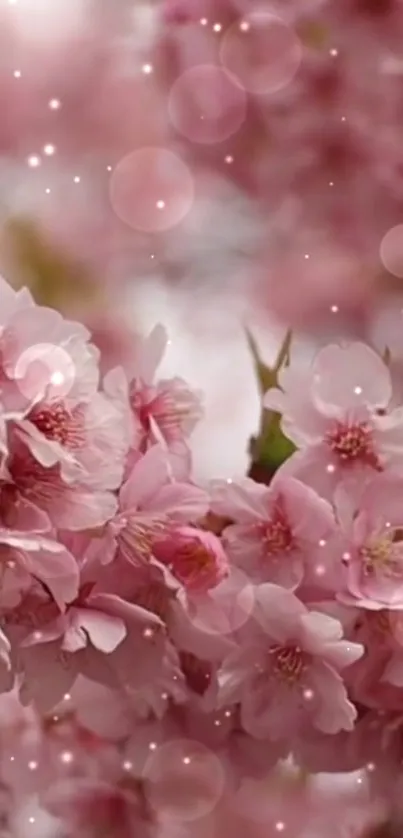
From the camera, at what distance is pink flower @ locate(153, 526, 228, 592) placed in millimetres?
908

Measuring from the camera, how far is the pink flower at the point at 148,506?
35.4 inches

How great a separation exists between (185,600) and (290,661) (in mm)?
103

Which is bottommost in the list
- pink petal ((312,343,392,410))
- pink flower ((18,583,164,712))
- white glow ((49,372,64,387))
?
pink flower ((18,583,164,712))

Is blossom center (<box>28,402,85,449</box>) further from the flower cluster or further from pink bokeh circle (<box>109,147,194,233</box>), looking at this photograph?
pink bokeh circle (<box>109,147,194,233</box>)

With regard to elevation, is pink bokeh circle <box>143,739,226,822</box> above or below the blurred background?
below

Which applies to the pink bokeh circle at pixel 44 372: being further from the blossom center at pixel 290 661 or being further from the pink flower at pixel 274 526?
the blossom center at pixel 290 661

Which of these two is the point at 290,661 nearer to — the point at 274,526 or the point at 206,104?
the point at 274,526

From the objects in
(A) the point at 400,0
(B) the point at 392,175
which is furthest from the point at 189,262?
(A) the point at 400,0

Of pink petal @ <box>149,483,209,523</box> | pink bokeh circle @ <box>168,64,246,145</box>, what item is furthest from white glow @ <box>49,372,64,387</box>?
pink bokeh circle @ <box>168,64,246,145</box>

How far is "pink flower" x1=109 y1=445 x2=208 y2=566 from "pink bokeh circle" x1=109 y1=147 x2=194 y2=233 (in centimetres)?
19

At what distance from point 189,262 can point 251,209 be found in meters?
0.07

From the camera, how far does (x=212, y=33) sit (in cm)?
93

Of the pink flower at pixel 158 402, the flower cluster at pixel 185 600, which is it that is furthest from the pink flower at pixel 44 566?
the pink flower at pixel 158 402

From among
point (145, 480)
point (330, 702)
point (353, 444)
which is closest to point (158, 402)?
point (145, 480)
